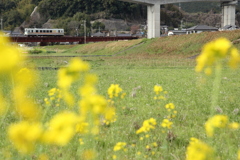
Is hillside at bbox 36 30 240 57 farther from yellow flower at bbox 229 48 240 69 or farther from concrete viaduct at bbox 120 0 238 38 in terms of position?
yellow flower at bbox 229 48 240 69

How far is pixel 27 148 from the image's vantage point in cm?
101

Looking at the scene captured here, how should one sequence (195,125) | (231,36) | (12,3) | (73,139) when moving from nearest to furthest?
(73,139), (195,125), (231,36), (12,3)

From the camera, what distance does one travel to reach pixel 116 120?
4500 millimetres

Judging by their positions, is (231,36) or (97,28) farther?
(97,28)

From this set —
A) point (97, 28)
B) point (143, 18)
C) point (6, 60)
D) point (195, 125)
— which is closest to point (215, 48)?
point (6, 60)

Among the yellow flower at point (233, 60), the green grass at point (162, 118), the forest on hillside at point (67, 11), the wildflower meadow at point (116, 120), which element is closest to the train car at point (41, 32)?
the forest on hillside at point (67, 11)

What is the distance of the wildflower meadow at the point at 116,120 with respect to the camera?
1191 mm

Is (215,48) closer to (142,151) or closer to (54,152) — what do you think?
(142,151)

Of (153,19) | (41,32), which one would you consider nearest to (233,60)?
(153,19)

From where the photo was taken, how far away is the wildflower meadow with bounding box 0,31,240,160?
119 cm

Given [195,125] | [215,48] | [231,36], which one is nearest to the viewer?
[215,48]

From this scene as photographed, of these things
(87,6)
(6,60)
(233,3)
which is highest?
(87,6)

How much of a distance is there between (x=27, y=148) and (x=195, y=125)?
3787mm

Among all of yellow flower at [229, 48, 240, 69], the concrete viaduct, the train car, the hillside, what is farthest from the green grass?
the train car
